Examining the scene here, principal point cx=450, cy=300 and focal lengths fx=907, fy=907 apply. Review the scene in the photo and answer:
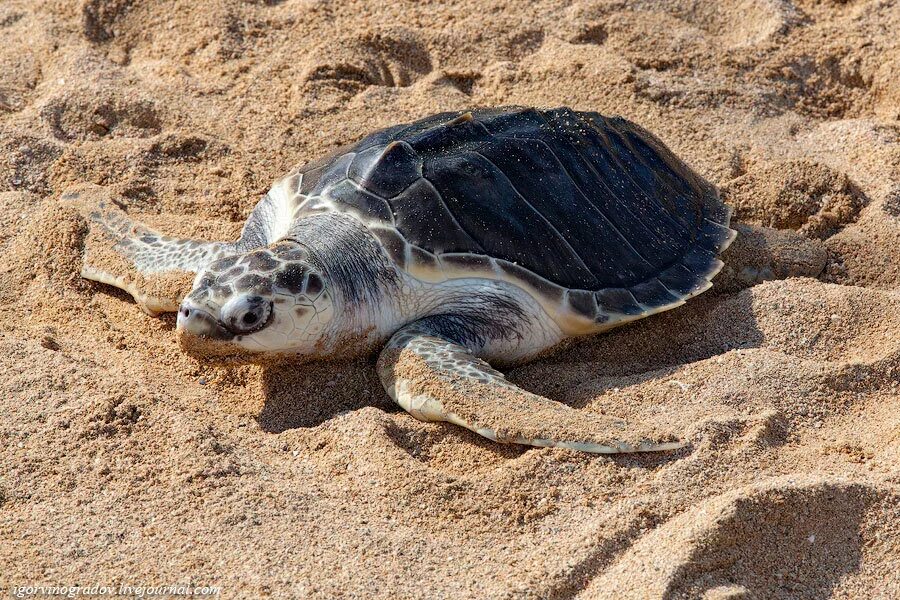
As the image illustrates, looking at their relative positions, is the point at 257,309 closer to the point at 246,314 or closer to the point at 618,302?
the point at 246,314

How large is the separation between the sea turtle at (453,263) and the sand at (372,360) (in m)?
0.12

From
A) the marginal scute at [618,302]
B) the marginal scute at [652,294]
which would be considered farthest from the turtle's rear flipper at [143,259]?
the marginal scute at [652,294]

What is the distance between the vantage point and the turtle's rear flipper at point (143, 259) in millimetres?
3361

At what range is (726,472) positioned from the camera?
2.59 m

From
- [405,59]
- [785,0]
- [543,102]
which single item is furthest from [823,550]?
[785,0]

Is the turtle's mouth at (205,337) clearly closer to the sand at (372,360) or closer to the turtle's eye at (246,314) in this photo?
the turtle's eye at (246,314)

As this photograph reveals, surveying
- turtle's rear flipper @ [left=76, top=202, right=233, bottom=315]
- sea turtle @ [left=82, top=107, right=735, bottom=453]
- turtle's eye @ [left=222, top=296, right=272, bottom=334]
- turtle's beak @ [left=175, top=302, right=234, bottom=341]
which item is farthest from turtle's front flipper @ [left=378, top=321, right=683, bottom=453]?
turtle's rear flipper @ [left=76, top=202, right=233, bottom=315]

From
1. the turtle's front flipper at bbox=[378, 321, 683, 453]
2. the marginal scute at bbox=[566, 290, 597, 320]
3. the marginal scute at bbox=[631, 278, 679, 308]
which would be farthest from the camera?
the marginal scute at bbox=[631, 278, 679, 308]

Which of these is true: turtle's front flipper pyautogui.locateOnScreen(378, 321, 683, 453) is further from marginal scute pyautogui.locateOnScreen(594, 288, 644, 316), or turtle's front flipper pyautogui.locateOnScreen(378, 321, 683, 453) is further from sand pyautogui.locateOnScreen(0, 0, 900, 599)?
marginal scute pyautogui.locateOnScreen(594, 288, 644, 316)

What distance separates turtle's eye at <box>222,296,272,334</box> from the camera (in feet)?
9.59

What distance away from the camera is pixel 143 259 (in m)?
3.53

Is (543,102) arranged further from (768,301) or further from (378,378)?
(378,378)

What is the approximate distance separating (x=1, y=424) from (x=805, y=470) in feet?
7.73

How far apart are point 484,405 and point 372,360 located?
62 cm
